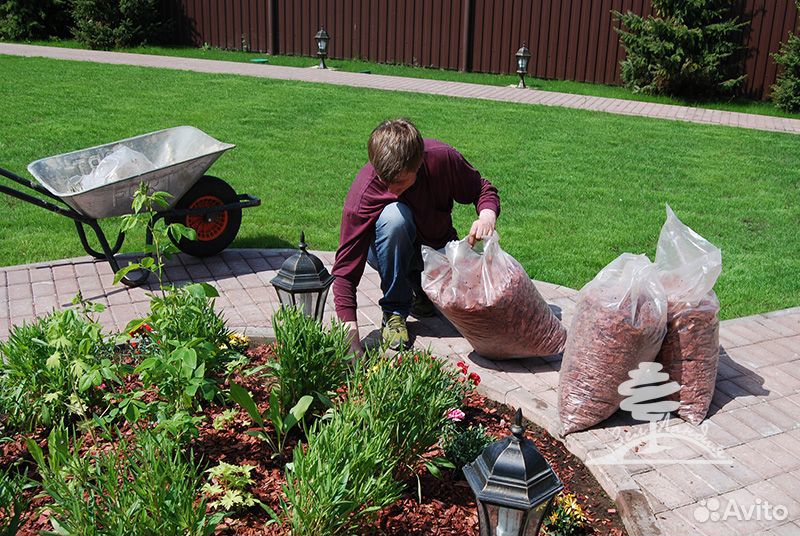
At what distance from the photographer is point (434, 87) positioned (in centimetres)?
1226

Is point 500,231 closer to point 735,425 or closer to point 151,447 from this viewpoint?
point 735,425

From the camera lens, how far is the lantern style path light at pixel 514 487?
2.00 m

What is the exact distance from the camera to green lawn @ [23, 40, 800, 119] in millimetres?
11953

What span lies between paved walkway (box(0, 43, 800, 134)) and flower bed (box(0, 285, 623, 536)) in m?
8.71

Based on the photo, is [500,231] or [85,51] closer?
[500,231]

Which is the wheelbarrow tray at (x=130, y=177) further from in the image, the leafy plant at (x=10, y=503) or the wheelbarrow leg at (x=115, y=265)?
the leafy plant at (x=10, y=503)

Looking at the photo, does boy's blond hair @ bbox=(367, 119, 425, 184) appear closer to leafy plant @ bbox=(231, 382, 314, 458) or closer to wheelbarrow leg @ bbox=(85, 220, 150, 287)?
leafy plant @ bbox=(231, 382, 314, 458)

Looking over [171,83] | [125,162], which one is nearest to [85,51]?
[171,83]

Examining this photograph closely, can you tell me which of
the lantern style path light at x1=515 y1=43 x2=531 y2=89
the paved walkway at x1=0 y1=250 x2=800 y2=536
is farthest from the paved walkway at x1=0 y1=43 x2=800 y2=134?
the paved walkway at x1=0 y1=250 x2=800 y2=536

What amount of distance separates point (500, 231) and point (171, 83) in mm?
7301

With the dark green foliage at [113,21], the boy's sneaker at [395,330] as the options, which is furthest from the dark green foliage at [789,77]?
the dark green foliage at [113,21]

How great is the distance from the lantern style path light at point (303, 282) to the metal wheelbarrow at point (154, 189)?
5.20 feet

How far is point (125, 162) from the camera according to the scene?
15.3ft

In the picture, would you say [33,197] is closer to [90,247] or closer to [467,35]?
[90,247]
